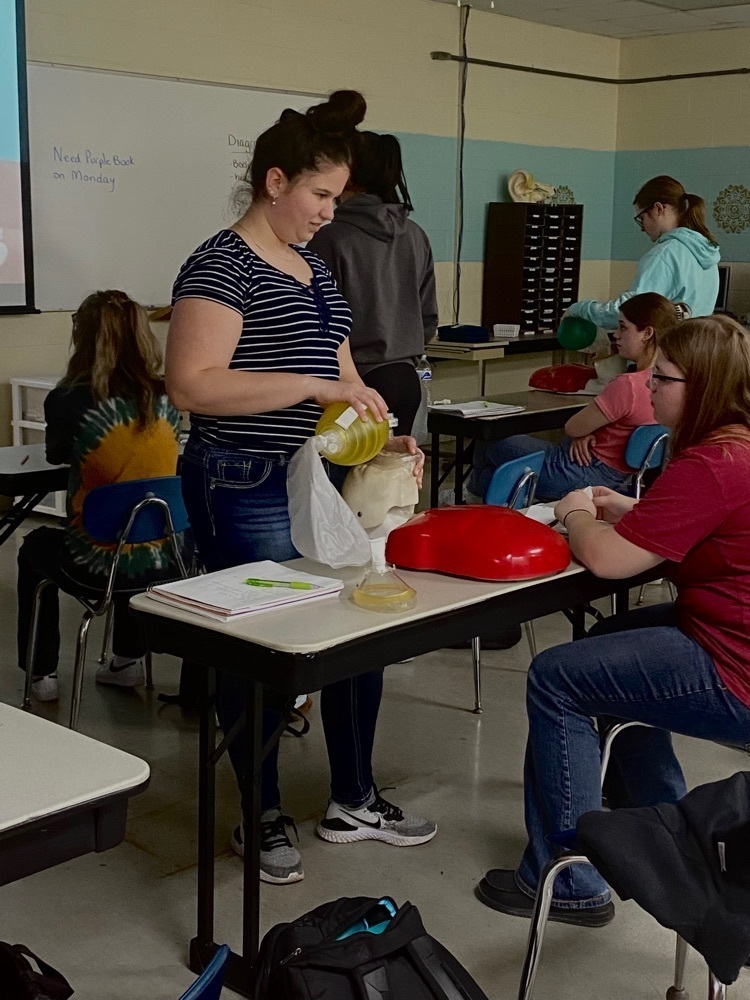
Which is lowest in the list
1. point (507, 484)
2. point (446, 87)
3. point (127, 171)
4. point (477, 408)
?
point (507, 484)

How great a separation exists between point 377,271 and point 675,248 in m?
1.63

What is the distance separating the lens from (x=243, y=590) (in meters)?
2.13

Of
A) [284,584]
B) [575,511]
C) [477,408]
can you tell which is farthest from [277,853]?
[477,408]

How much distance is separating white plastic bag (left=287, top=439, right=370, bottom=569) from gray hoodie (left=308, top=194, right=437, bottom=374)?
135 centimetres

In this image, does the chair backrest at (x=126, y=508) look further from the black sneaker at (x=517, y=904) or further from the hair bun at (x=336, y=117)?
the black sneaker at (x=517, y=904)

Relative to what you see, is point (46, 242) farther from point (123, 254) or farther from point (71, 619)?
point (71, 619)

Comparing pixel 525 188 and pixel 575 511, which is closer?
pixel 575 511

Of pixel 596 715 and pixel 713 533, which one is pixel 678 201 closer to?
pixel 713 533

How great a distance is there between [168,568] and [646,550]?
154 cm

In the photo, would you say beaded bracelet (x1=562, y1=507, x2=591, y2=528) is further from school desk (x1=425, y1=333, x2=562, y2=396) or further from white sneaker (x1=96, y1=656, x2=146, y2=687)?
school desk (x1=425, y1=333, x2=562, y2=396)

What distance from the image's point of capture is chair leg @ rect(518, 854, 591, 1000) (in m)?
1.75

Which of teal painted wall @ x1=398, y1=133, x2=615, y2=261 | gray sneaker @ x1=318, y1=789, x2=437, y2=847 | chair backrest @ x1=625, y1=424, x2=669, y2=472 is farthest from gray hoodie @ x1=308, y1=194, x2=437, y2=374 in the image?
teal painted wall @ x1=398, y1=133, x2=615, y2=261

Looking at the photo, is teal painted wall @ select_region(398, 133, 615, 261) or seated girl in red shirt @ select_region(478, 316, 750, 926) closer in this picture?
seated girl in red shirt @ select_region(478, 316, 750, 926)

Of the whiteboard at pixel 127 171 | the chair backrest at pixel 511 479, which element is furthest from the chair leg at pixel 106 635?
the whiteboard at pixel 127 171
